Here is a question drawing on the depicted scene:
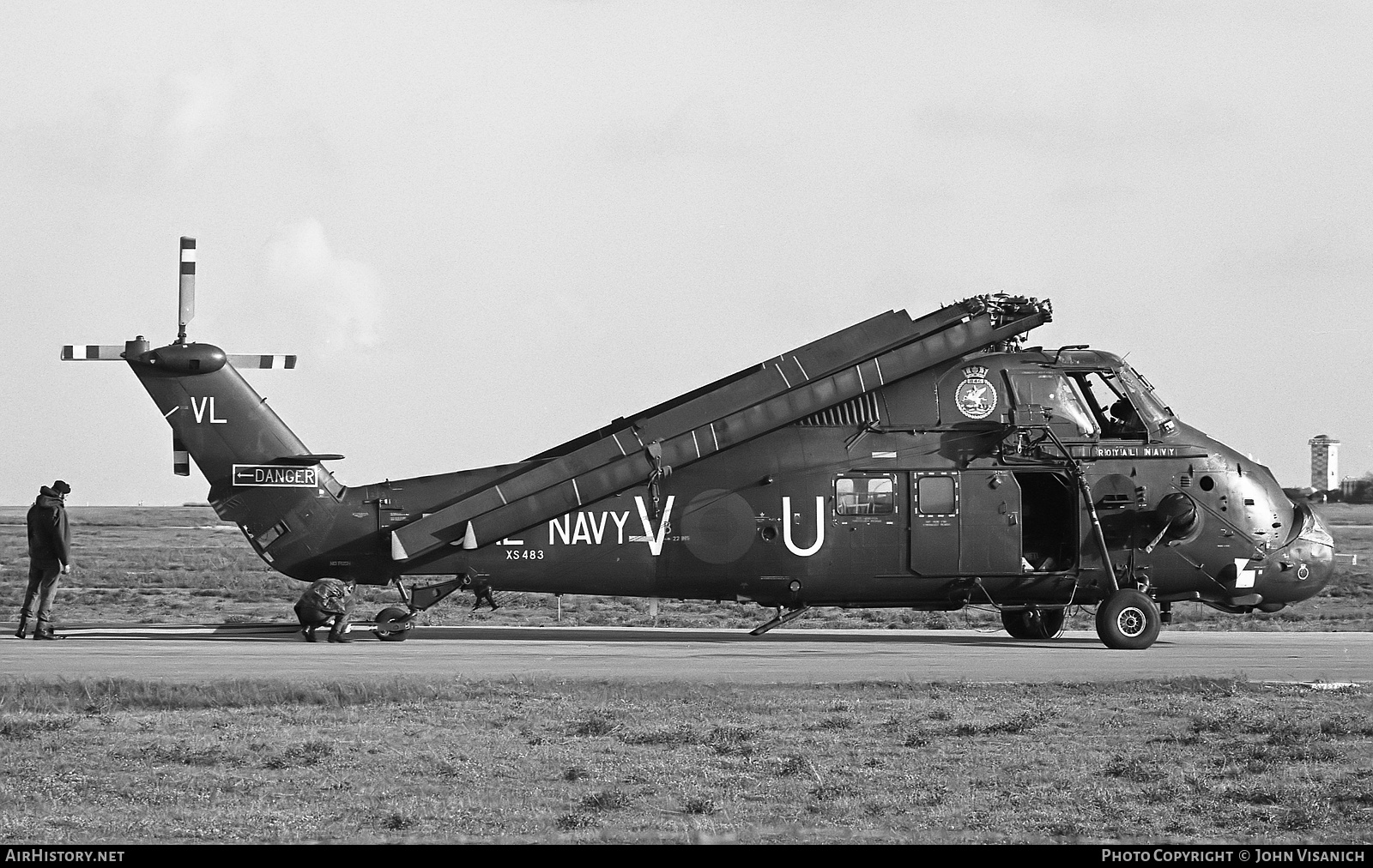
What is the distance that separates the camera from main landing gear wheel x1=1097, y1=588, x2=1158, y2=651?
20844 mm

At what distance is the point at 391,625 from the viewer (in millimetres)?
20844

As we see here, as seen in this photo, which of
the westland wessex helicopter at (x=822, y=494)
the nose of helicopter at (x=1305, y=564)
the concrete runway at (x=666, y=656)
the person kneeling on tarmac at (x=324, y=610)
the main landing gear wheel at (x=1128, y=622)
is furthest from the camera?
the nose of helicopter at (x=1305, y=564)

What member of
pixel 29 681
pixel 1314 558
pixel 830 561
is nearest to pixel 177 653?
pixel 29 681

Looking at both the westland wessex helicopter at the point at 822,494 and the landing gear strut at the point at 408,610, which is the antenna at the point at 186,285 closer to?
the westland wessex helicopter at the point at 822,494

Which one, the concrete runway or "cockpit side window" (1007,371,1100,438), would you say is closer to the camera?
the concrete runway

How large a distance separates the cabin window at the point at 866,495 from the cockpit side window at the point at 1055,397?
2332mm

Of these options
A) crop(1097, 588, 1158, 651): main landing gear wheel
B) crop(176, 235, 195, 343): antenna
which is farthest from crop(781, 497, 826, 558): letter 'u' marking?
crop(176, 235, 195, 343): antenna

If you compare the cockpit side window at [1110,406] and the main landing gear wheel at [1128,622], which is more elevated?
the cockpit side window at [1110,406]

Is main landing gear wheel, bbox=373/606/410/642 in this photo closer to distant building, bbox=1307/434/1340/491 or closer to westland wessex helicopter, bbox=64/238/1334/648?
westland wessex helicopter, bbox=64/238/1334/648

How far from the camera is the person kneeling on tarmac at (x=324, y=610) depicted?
20734 millimetres

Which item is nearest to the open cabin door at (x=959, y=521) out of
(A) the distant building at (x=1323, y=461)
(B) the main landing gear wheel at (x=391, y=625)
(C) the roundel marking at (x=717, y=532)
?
(C) the roundel marking at (x=717, y=532)

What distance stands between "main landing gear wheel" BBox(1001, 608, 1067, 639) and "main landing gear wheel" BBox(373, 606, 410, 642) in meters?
9.27

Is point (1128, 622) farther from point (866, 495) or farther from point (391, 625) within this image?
point (391, 625)

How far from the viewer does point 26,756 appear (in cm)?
1105
